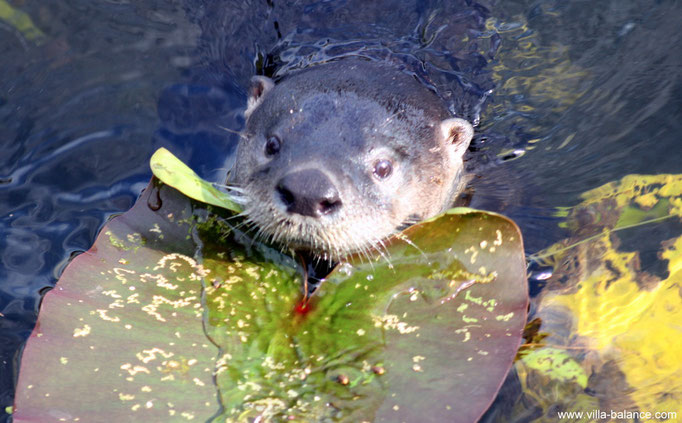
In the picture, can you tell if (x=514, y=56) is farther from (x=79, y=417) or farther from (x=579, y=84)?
(x=79, y=417)

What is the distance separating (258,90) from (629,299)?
2255 millimetres

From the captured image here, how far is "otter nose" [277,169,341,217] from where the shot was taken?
2602 mm

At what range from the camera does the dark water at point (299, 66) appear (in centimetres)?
402

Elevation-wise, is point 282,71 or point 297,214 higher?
point 282,71

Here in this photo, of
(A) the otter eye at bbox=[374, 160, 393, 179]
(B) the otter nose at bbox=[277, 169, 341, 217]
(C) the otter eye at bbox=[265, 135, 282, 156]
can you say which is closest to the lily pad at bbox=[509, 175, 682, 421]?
(A) the otter eye at bbox=[374, 160, 393, 179]

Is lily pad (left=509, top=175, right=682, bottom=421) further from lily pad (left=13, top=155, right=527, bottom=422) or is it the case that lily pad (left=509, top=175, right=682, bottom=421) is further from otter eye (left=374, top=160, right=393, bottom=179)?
otter eye (left=374, top=160, right=393, bottom=179)

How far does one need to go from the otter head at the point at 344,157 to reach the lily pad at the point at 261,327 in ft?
0.58

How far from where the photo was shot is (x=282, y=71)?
470 centimetres

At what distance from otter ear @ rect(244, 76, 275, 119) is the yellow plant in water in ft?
5.89

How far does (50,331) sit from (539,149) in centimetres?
330

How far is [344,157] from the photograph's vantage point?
2.95m

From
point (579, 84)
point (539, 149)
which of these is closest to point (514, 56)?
point (579, 84)

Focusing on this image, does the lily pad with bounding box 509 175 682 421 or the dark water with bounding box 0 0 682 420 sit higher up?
the dark water with bounding box 0 0 682 420

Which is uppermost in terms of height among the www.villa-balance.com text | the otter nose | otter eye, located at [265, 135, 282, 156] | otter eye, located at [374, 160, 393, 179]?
otter eye, located at [265, 135, 282, 156]
